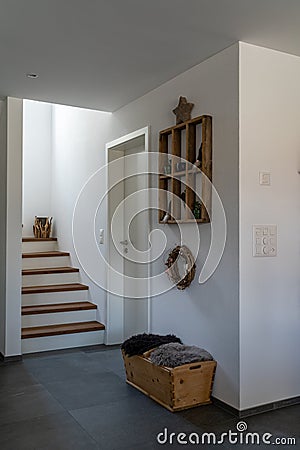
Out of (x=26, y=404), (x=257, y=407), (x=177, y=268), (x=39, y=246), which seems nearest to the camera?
(x=257, y=407)

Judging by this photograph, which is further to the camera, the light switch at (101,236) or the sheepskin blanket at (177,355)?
the light switch at (101,236)

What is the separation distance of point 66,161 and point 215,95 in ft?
10.5

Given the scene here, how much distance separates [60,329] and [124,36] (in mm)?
2902

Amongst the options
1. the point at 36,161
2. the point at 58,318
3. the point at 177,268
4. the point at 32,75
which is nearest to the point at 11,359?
the point at 58,318

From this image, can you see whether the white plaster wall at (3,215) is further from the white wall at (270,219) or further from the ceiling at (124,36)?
the white wall at (270,219)

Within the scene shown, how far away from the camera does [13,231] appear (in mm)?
4176

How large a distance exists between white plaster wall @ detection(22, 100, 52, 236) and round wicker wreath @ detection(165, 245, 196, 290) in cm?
342

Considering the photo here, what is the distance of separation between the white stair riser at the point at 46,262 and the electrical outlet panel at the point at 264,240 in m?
3.25

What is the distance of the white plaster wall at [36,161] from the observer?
21.2 ft

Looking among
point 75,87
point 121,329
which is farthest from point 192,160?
point 121,329

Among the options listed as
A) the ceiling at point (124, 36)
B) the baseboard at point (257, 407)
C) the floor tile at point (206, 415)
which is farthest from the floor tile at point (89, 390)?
the ceiling at point (124, 36)

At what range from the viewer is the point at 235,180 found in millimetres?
2951

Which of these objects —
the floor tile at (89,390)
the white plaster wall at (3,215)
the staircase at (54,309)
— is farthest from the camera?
the staircase at (54,309)

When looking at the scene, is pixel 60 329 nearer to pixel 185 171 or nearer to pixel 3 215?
pixel 3 215
